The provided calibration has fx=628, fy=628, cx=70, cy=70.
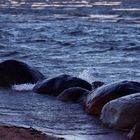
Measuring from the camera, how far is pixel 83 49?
22.3 metres

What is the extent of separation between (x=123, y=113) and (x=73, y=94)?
2778 mm

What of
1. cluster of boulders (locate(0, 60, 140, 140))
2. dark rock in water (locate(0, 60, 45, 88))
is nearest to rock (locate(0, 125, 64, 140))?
cluster of boulders (locate(0, 60, 140, 140))

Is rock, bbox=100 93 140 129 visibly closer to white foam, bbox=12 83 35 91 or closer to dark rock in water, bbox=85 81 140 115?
dark rock in water, bbox=85 81 140 115

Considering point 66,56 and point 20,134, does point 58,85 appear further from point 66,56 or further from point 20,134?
point 66,56

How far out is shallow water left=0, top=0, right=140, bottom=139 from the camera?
9.71 meters

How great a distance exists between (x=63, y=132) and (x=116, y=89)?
2.11 meters

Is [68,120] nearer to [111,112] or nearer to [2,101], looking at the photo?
[111,112]

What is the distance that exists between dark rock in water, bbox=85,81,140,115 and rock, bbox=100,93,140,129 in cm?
82

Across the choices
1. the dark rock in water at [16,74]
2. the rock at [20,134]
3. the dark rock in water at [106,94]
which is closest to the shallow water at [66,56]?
the dark rock in water at [106,94]

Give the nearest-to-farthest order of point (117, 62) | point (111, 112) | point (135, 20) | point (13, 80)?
point (111, 112) → point (13, 80) → point (117, 62) → point (135, 20)

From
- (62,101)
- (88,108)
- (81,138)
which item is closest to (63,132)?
(81,138)

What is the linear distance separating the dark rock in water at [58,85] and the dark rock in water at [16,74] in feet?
3.56

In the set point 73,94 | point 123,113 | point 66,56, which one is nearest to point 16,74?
point 73,94

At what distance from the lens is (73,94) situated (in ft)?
38.7
